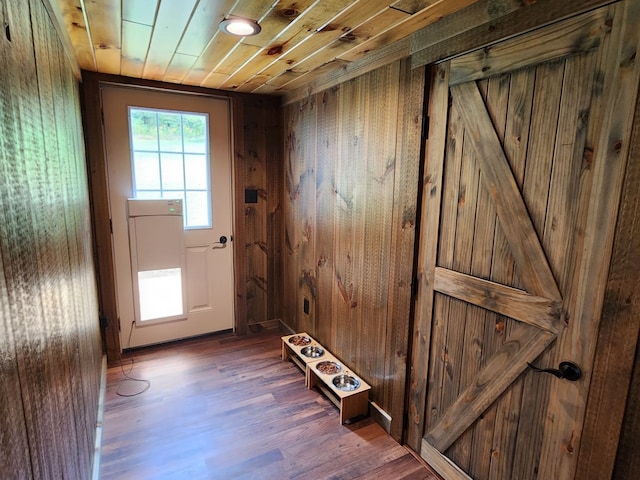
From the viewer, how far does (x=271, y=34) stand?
1.85 metres

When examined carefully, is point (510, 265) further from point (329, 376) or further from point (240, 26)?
point (240, 26)

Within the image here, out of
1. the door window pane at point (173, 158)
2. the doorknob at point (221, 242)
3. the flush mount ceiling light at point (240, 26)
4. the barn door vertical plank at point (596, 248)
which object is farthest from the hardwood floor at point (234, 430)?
the flush mount ceiling light at point (240, 26)

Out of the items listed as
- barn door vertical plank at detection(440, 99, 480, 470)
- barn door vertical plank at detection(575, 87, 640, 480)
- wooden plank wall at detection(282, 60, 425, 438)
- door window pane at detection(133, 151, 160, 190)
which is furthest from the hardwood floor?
door window pane at detection(133, 151, 160, 190)

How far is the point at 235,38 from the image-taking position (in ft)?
6.24

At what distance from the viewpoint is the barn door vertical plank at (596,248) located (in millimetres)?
1093

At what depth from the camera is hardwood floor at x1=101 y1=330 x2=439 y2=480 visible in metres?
1.92

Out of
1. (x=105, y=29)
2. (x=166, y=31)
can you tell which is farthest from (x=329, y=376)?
(x=105, y=29)

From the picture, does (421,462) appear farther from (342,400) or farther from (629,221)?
(629,221)

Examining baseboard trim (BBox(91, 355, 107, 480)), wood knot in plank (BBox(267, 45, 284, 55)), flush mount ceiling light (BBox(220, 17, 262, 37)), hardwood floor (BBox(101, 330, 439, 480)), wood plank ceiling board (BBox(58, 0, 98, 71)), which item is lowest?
hardwood floor (BBox(101, 330, 439, 480))

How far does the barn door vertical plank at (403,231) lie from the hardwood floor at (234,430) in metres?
0.29

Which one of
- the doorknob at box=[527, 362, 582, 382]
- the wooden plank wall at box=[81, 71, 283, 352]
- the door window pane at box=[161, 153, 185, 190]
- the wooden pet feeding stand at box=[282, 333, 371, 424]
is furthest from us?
the door window pane at box=[161, 153, 185, 190]

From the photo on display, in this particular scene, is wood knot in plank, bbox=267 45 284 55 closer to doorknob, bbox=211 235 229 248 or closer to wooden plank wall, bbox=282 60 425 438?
wooden plank wall, bbox=282 60 425 438

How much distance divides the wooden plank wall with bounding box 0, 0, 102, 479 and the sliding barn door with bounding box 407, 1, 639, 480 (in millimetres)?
1585

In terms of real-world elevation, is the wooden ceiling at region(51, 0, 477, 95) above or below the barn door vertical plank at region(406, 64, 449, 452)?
above
